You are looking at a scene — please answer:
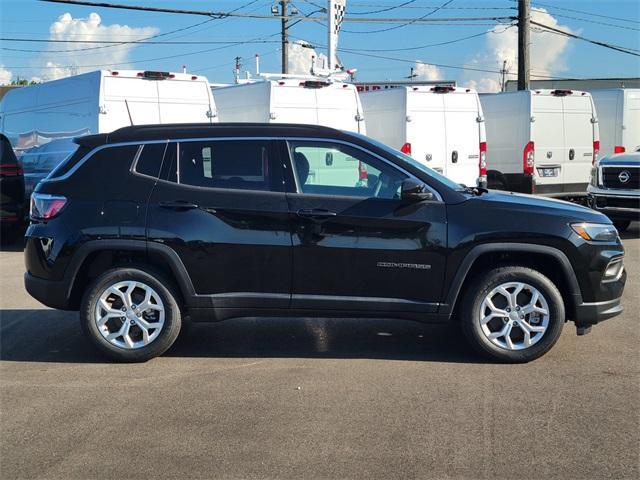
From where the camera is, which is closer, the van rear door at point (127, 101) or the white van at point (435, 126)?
the van rear door at point (127, 101)

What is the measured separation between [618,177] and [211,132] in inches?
371

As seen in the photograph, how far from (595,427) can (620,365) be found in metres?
1.36

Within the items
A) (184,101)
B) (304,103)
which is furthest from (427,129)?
(184,101)

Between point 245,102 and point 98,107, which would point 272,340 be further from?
point 245,102

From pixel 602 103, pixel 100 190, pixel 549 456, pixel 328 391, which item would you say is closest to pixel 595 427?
pixel 549 456

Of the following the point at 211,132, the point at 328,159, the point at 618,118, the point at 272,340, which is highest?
the point at 618,118

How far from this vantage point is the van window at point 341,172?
17.9ft

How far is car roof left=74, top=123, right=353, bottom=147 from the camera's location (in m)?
5.58

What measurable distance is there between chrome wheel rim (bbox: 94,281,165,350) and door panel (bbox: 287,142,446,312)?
1.11 metres

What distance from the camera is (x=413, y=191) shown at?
5.24 metres

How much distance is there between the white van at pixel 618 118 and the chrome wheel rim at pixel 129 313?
47.1 feet

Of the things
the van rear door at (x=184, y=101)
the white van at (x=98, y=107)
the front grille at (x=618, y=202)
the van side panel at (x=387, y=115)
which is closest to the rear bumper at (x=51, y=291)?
the white van at (x=98, y=107)

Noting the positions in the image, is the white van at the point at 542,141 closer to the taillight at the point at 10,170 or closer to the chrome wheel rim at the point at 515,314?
the taillight at the point at 10,170

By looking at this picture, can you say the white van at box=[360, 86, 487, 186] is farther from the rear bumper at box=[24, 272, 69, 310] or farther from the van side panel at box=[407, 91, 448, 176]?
the rear bumper at box=[24, 272, 69, 310]
